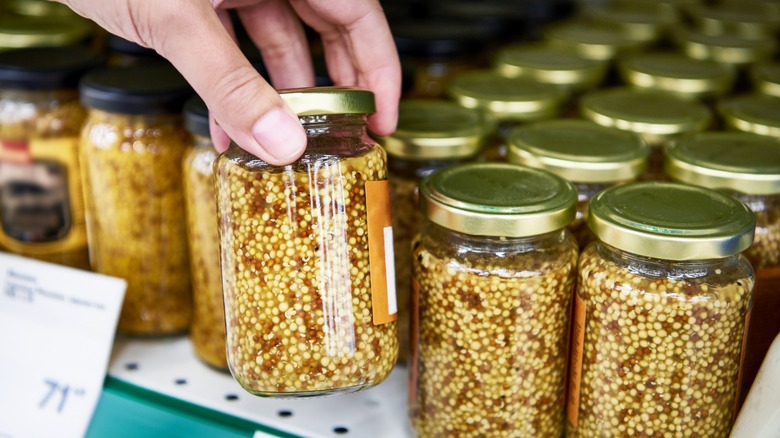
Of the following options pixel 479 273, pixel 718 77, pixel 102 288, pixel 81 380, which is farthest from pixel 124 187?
pixel 718 77

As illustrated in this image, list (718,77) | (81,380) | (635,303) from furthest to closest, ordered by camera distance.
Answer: (718,77), (81,380), (635,303)

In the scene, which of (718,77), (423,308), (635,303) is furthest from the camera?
(718,77)

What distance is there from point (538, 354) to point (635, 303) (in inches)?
5.1

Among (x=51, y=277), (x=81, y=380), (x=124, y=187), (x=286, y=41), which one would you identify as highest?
(x=286, y=41)

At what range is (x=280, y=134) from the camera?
0.71 metres

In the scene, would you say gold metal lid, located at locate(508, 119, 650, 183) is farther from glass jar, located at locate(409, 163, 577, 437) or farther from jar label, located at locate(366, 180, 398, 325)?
jar label, located at locate(366, 180, 398, 325)

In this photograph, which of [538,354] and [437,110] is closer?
[538,354]

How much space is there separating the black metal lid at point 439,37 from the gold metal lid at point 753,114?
0.42 metres

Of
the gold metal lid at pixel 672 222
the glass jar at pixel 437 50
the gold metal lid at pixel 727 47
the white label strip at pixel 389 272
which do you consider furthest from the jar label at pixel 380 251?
the gold metal lid at pixel 727 47

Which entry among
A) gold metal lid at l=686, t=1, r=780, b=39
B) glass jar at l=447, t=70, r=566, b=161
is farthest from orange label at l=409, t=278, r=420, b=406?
gold metal lid at l=686, t=1, r=780, b=39

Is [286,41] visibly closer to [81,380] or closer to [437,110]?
[437,110]

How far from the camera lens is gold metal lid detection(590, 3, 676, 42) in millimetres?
1505

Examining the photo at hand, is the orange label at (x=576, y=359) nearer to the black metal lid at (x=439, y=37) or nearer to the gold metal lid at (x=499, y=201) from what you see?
the gold metal lid at (x=499, y=201)

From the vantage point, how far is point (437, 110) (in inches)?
44.0
